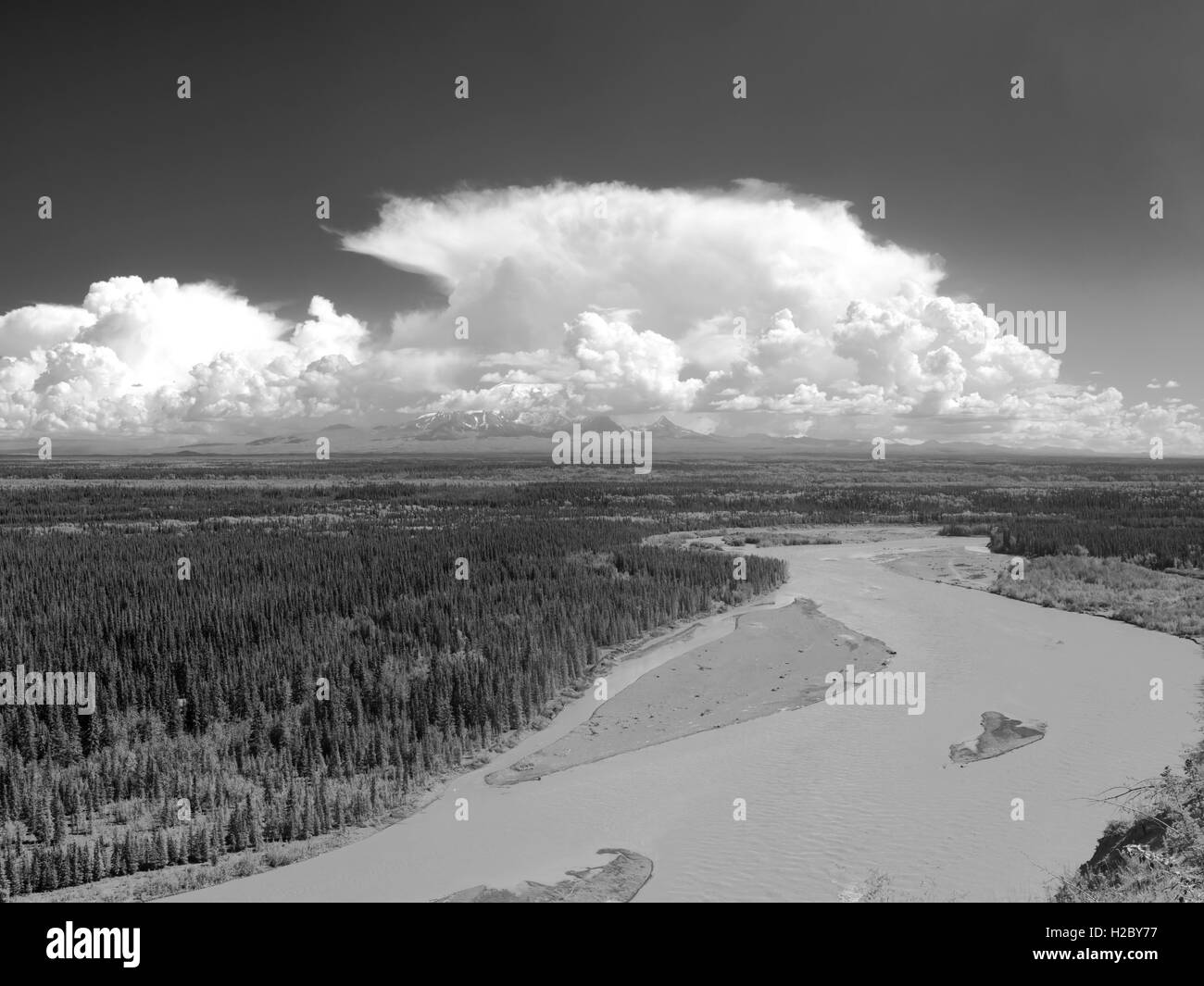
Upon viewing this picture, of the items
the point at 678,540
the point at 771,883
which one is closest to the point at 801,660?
the point at 771,883

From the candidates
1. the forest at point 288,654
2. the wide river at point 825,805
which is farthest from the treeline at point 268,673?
the wide river at point 825,805

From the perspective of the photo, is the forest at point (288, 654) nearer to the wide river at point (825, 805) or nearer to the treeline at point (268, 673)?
the treeline at point (268, 673)

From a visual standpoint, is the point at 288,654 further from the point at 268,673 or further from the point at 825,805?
the point at 825,805

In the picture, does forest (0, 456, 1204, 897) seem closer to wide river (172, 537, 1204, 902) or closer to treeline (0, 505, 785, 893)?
treeline (0, 505, 785, 893)

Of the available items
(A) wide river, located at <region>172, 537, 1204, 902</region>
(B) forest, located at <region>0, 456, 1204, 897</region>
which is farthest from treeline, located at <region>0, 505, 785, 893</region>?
(A) wide river, located at <region>172, 537, 1204, 902</region>
